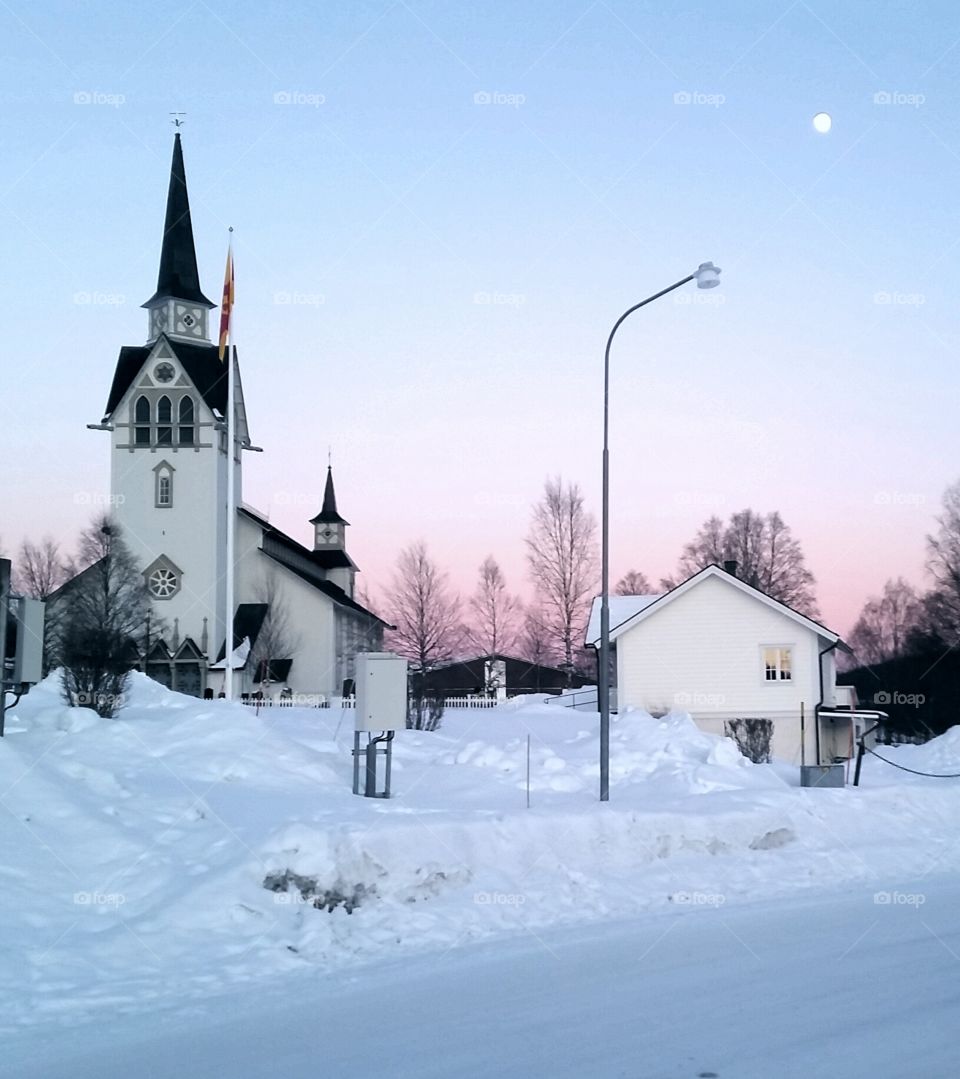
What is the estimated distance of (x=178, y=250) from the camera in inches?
2328

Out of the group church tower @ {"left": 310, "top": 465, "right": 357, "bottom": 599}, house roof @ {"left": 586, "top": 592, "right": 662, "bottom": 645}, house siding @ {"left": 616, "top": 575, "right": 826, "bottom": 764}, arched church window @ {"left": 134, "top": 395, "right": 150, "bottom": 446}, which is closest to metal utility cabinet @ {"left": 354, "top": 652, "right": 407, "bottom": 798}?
house siding @ {"left": 616, "top": 575, "right": 826, "bottom": 764}

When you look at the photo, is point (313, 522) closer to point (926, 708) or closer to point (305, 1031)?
point (926, 708)

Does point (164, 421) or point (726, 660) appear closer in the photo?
point (726, 660)

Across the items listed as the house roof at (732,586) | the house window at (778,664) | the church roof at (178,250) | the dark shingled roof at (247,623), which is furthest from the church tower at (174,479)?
the house window at (778,664)

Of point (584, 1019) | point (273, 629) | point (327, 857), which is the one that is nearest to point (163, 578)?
point (273, 629)

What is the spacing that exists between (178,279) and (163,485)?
36.3ft

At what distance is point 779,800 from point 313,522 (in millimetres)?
62473

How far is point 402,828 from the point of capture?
13.6 meters

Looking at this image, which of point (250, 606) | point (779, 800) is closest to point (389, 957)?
point (779, 800)

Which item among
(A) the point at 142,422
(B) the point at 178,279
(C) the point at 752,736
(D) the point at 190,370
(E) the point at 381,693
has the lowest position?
(C) the point at 752,736

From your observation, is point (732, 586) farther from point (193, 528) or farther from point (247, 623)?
point (193, 528)

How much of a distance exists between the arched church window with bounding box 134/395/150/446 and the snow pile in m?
34.6

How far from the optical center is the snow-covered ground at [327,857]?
1004 cm

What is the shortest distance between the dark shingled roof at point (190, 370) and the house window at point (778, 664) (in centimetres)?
2904
